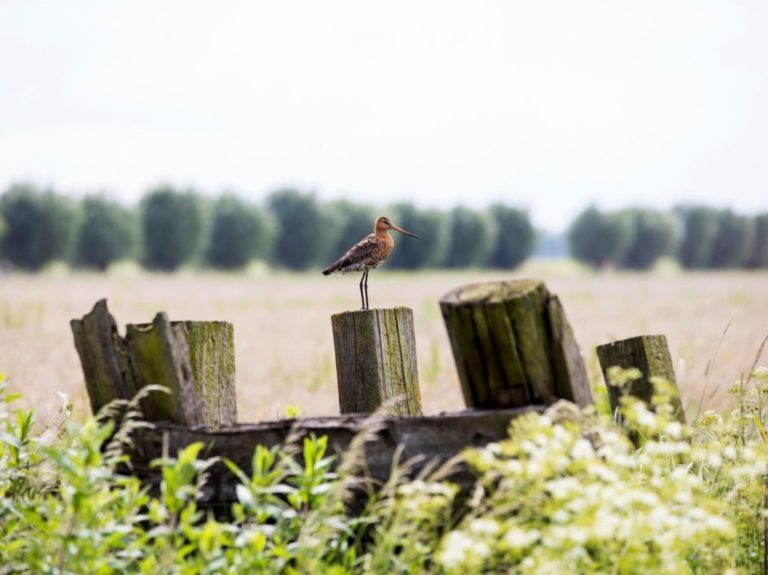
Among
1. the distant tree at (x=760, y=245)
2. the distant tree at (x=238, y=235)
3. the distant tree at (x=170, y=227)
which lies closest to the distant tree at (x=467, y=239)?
the distant tree at (x=238, y=235)

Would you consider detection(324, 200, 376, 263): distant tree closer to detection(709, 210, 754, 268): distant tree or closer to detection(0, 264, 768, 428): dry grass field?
detection(709, 210, 754, 268): distant tree

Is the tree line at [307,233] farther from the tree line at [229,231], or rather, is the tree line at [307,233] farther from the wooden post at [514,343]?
the wooden post at [514,343]

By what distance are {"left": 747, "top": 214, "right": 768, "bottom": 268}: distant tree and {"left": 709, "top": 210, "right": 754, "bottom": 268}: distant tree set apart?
0.54 metres

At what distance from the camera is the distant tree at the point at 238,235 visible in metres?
93.4

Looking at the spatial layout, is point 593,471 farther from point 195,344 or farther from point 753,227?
point 753,227

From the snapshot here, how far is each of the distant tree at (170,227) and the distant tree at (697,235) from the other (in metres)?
68.5

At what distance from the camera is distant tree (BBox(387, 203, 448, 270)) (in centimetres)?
10031

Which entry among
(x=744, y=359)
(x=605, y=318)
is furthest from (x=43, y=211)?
(x=744, y=359)

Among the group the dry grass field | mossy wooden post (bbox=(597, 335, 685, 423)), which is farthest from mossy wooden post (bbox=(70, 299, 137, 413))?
mossy wooden post (bbox=(597, 335, 685, 423))

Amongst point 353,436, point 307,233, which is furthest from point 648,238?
point 353,436

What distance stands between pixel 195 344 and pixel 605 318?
2392 centimetres

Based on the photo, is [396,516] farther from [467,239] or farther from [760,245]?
[760,245]

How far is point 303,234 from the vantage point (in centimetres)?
9694

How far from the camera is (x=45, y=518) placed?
4020mm
